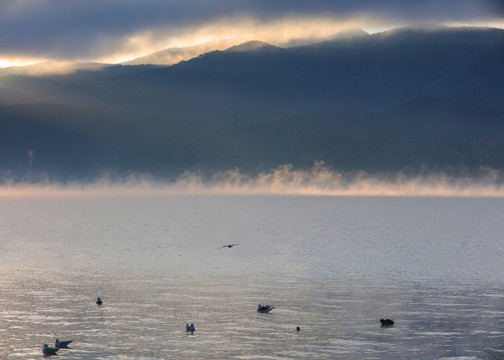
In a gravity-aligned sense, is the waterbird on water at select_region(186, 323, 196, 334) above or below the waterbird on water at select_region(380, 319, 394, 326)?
below

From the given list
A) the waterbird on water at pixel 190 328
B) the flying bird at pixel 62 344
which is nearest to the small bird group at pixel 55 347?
the flying bird at pixel 62 344

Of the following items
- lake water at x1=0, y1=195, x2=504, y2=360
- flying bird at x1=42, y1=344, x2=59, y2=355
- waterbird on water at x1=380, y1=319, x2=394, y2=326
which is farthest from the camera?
waterbird on water at x1=380, y1=319, x2=394, y2=326

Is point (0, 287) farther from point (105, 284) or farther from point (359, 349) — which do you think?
point (359, 349)

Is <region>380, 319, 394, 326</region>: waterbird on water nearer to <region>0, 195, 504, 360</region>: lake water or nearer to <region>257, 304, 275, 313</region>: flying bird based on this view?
<region>0, 195, 504, 360</region>: lake water

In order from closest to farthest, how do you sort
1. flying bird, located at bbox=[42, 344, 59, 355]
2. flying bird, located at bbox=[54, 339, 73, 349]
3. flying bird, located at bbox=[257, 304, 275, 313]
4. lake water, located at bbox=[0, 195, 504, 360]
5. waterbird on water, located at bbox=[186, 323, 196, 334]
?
flying bird, located at bbox=[42, 344, 59, 355]
flying bird, located at bbox=[54, 339, 73, 349]
lake water, located at bbox=[0, 195, 504, 360]
waterbird on water, located at bbox=[186, 323, 196, 334]
flying bird, located at bbox=[257, 304, 275, 313]

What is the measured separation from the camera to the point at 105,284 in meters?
60.3

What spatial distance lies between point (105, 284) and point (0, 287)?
7919 mm

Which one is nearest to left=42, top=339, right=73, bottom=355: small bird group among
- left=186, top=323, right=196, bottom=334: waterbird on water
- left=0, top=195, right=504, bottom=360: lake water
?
left=0, top=195, right=504, bottom=360: lake water

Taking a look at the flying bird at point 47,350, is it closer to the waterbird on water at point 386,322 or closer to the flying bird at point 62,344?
the flying bird at point 62,344

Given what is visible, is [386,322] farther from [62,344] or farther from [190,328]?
[62,344]

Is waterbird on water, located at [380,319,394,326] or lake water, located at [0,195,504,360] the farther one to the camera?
waterbird on water, located at [380,319,394,326]

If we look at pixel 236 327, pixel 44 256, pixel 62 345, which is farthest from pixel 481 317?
pixel 44 256

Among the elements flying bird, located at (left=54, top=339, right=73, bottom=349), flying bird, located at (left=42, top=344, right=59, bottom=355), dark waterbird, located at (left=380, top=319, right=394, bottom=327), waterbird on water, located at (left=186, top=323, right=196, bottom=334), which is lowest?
flying bird, located at (left=42, top=344, right=59, bottom=355)

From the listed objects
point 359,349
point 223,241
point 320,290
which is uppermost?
point 223,241
